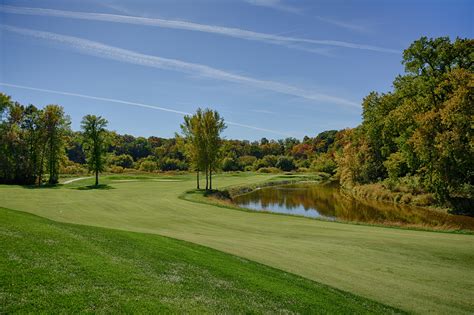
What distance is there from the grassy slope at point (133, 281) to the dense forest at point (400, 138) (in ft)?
A: 94.5

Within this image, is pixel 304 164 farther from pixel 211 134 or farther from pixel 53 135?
pixel 53 135

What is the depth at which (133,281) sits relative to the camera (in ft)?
27.8

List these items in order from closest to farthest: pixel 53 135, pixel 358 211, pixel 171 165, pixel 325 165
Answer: pixel 358 211 → pixel 53 135 → pixel 325 165 → pixel 171 165

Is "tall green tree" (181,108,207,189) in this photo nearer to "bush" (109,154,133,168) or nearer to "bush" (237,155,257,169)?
"bush" (109,154,133,168)

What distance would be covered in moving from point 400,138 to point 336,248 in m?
29.9

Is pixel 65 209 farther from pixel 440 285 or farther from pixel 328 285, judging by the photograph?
pixel 440 285

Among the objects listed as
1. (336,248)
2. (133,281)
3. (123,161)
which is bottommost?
(336,248)

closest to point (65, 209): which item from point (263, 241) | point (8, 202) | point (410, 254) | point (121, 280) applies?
point (8, 202)

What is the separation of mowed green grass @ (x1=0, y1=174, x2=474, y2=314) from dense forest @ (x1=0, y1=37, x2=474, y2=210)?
53.7ft

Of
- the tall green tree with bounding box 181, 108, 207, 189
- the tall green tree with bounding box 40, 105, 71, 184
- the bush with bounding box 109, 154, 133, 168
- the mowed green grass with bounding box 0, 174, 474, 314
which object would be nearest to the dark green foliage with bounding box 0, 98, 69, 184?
the tall green tree with bounding box 40, 105, 71, 184

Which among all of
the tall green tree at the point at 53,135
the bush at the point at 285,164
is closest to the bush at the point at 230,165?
the bush at the point at 285,164

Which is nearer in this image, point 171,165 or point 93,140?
point 93,140

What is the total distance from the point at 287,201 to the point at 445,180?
21.1m

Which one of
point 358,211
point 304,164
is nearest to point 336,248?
point 358,211
